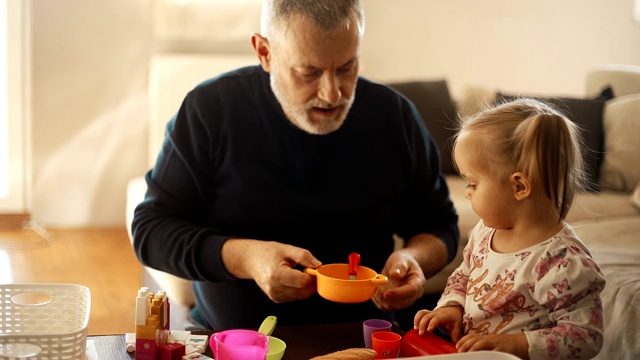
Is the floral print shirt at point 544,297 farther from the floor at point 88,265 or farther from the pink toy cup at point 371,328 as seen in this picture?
the floor at point 88,265

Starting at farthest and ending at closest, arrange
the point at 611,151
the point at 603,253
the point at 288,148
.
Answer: the point at 611,151 < the point at 603,253 < the point at 288,148

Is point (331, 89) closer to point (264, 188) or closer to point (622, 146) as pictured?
point (264, 188)

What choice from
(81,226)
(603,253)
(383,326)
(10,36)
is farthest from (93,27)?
(383,326)

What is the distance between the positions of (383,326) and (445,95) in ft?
7.45

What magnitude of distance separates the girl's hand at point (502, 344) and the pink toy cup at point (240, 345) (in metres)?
0.30

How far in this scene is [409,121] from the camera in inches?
73.7

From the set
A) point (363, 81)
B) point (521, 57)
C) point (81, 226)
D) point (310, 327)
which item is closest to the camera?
point (310, 327)

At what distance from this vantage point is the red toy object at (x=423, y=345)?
1265mm

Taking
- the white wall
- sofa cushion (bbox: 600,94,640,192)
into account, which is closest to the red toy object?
sofa cushion (bbox: 600,94,640,192)

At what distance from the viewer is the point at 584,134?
343 cm

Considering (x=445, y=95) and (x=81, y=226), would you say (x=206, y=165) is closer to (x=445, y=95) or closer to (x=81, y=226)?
(x=445, y=95)

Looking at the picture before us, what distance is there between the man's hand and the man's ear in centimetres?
52

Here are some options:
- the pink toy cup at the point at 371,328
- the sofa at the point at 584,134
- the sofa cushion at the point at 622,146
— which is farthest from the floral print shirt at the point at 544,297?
the sofa cushion at the point at 622,146

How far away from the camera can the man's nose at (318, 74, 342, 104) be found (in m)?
1.65
